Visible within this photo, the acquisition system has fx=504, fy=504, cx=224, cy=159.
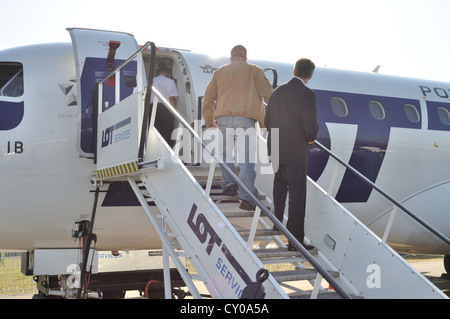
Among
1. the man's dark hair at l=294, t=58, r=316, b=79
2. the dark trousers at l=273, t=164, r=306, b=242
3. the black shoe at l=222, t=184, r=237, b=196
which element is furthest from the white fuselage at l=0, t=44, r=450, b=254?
the dark trousers at l=273, t=164, r=306, b=242

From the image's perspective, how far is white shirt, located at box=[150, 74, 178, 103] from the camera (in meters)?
7.22

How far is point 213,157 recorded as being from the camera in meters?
4.32

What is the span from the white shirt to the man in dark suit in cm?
276

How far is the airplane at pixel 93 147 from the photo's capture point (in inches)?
250

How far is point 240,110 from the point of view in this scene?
202 inches

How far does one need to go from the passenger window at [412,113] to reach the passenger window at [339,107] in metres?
1.38

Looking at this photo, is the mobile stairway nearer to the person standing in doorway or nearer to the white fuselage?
the white fuselage

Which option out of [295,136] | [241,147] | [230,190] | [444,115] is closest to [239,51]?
[241,147]

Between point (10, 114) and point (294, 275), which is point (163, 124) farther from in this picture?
point (294, 275)

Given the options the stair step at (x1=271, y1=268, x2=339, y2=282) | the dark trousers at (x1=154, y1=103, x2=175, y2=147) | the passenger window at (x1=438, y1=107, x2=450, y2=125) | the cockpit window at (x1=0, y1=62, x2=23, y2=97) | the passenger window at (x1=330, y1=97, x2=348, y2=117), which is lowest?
the stair step at (x1=271, y1=268, x2=339, y2=282)

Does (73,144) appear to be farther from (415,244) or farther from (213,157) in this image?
(415,244)

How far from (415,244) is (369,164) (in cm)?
198

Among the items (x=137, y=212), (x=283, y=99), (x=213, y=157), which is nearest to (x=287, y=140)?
(x=283, y=99)

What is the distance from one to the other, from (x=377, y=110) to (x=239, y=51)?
4.29 meters
